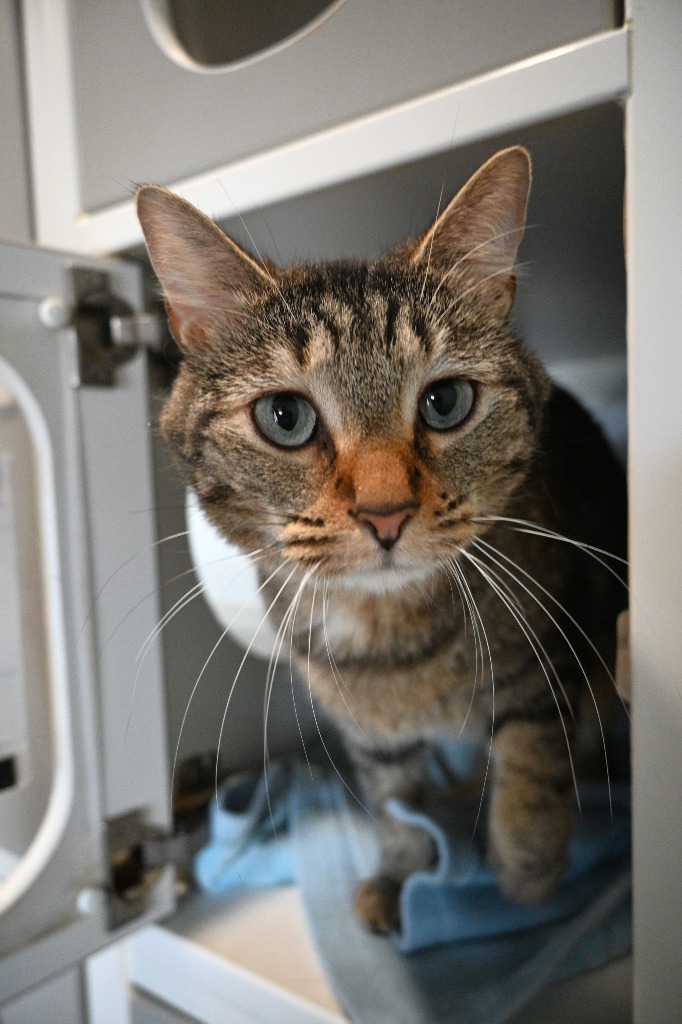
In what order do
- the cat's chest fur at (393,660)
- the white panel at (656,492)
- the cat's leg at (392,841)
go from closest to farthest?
the white panel at (656,492) → the cat's chest fur at (393,660) → the cat's leg at (392,841)

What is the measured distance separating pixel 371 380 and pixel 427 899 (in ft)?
1.51

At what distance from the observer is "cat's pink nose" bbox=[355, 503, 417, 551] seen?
36cm

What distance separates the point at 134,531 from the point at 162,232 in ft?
0.77

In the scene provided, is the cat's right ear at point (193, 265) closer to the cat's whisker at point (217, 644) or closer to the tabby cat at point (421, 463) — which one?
the tabby cat at point (421, 463)

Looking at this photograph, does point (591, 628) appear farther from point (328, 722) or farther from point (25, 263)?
point (25, 263)

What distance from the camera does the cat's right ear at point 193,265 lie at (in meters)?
0.38

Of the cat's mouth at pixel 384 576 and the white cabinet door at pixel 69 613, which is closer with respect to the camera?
the cat's mouth at pixel 384 576

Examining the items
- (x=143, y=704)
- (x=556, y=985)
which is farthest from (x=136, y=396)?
(x=556, y=985)

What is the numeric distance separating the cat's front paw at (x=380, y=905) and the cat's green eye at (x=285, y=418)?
1.41 feet

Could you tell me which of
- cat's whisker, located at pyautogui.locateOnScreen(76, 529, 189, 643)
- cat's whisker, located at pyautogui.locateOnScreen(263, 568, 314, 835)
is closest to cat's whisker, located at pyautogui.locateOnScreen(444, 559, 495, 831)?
cat's whisker, located at pyautogui.locateOnScreen(263, 568, 314, 835)

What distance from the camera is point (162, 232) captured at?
0.39 metres

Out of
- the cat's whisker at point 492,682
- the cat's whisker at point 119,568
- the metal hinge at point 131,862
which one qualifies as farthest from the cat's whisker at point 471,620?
the metal hinge at point 131,862

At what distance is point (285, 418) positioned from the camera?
1.26 ft

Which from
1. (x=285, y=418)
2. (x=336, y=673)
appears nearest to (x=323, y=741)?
(x=336, y=673)
